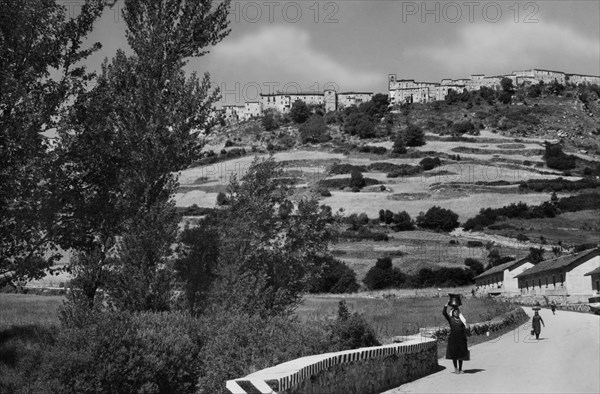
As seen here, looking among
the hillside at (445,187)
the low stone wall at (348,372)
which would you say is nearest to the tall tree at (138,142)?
the low stone wall at (348,372)

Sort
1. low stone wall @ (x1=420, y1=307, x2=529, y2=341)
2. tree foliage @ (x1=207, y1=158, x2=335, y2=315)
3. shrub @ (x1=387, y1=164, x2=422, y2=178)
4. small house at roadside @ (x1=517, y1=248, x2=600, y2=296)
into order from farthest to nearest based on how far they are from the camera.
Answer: shrub @ (x1=387, y1=164, x2=422, y2=178) < small house at roadside @ (x1=517, y1=248, x2=600, y2=296) < low stone wall @ (x1=420, y1=307, x2=529, y2=341) < tree foliage @ (x1=207, y1=158, x2=335, y2=315)

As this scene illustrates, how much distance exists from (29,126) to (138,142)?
6.15m

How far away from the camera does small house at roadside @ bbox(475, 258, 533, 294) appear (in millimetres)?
91500

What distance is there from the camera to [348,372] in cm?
1209

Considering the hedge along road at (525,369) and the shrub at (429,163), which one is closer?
the hedge along road at (525,369)

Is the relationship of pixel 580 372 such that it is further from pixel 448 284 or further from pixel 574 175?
pixel 574 175

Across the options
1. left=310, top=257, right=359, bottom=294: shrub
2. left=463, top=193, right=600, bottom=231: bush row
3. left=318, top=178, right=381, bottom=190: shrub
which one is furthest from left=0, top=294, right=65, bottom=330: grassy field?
left=318, top=178, right=381, bottom=190: shrub

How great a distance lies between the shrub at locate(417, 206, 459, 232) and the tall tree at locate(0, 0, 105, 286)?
116313 mm

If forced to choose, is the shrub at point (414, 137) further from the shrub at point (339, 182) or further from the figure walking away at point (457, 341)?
the figure walking away at point (457, 341)

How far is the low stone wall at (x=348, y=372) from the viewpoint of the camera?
8.86m

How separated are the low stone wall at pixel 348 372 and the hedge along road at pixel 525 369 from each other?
0.35 m

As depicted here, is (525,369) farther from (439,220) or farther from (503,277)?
(439,220)

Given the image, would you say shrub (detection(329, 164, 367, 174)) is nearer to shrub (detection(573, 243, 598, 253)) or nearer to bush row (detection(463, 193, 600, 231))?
bush row (detection(463, 193, 600, 231))

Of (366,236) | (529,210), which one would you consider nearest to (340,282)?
(366,236)
